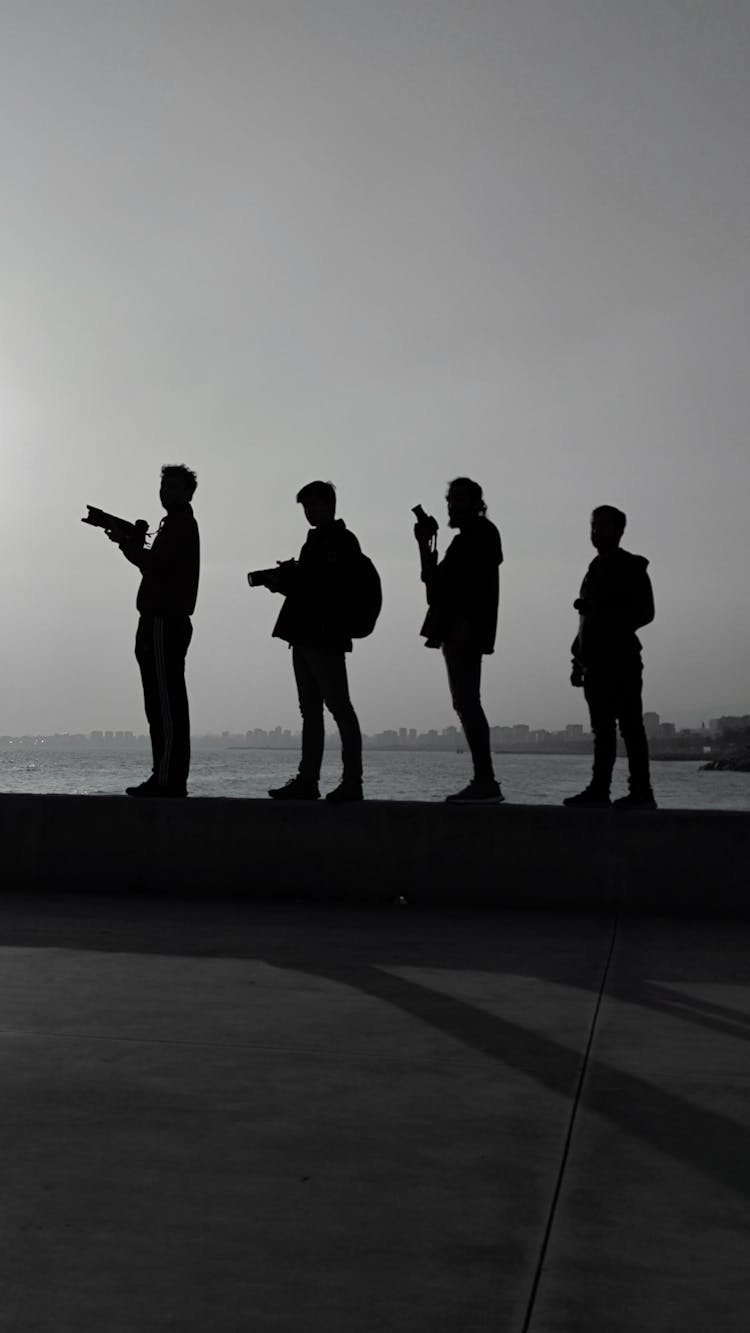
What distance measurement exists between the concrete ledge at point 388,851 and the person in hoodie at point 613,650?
0.39m

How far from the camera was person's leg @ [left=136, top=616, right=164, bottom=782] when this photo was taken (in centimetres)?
710

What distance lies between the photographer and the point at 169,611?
7098 mm

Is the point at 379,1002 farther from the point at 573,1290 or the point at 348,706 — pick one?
the point at 348,706

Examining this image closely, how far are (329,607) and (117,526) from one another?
1323 mm

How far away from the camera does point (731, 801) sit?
67.6 metres

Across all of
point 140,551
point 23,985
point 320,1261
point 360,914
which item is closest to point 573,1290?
point 320,1261

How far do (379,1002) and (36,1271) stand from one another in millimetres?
2136

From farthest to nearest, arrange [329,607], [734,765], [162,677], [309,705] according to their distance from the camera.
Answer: [734,765], [309,705], [162,677], [329,607]

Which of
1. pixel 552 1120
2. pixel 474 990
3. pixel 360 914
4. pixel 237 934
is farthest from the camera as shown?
pixel 360 914

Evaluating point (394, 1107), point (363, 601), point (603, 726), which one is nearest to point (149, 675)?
point (363, 601)

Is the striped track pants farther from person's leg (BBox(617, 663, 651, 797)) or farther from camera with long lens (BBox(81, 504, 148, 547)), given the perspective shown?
person's leg (BBox(617, 663, 651, 797))

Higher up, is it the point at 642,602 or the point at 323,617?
the point at 642,602

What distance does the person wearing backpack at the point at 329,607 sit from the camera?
6922mm

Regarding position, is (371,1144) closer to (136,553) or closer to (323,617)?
(323,617)
